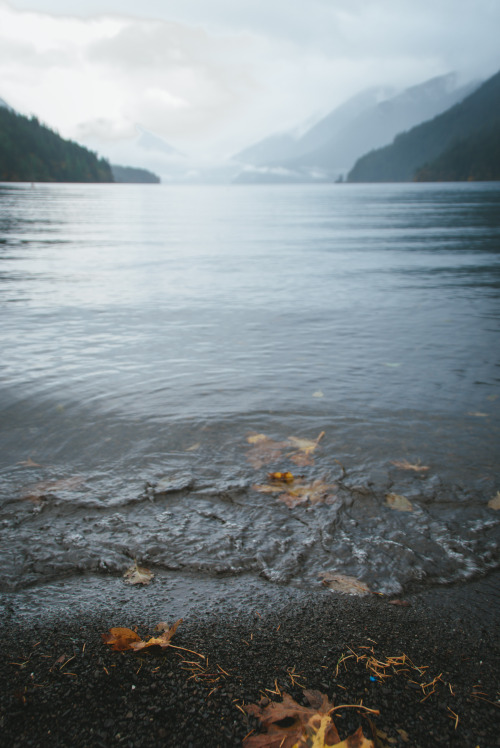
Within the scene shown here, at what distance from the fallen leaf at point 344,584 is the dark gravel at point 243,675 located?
8 centimetres

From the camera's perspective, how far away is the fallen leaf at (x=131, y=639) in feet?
6.00

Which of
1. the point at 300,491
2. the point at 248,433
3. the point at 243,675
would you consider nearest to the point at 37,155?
the point at 248,433

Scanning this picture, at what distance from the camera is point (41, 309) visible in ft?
27.6

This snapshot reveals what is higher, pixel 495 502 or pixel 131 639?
pixel 131 639

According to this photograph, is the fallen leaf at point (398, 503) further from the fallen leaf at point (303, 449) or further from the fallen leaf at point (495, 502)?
the fallen leaf at point (303, 449)

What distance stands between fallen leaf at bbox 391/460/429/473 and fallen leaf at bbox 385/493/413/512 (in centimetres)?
42

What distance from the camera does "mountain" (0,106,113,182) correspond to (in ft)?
390

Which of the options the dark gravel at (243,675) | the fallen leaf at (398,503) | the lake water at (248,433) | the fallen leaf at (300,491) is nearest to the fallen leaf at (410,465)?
the lake water at (248,433)

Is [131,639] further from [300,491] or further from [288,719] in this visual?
[300,491]

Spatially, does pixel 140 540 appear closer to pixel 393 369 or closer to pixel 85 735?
pixel 85 735

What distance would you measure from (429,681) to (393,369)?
4.29 metres

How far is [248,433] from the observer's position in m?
4.05

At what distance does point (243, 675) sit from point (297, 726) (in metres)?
0.27

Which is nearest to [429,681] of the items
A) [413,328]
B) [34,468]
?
[34,468]
